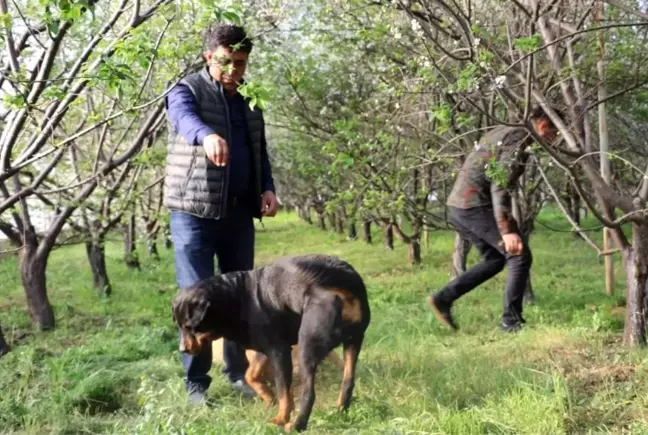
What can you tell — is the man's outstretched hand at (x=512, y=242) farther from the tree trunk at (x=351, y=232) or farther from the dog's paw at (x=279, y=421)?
the tree trunk at (x=351, y=232)

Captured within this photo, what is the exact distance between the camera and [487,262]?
570 centimetres

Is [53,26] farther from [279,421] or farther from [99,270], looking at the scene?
[99,270]

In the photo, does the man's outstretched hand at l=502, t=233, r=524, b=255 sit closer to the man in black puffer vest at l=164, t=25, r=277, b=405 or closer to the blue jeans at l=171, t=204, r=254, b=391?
the man in black puffer vest at l=164, t=25, r=277, b=405

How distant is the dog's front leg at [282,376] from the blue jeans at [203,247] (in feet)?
1.70

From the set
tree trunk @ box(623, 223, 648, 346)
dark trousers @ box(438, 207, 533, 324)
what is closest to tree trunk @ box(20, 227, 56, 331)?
dark trousers @ box(438, 207, 533, 324)

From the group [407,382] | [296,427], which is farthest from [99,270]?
[296,427]

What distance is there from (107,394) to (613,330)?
386 cm

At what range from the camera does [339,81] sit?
420 inches

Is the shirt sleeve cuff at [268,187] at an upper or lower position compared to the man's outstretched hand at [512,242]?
upper

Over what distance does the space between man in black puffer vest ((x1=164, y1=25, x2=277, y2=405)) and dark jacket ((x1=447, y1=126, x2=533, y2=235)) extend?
1788 millimetres

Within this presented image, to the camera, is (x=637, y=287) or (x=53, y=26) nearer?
(x=53, y=26)

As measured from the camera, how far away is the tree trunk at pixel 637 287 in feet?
15.5

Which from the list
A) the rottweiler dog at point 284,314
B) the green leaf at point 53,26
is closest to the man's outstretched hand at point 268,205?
the rottweiler dog at point 284,314

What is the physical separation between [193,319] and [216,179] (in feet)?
2.55
